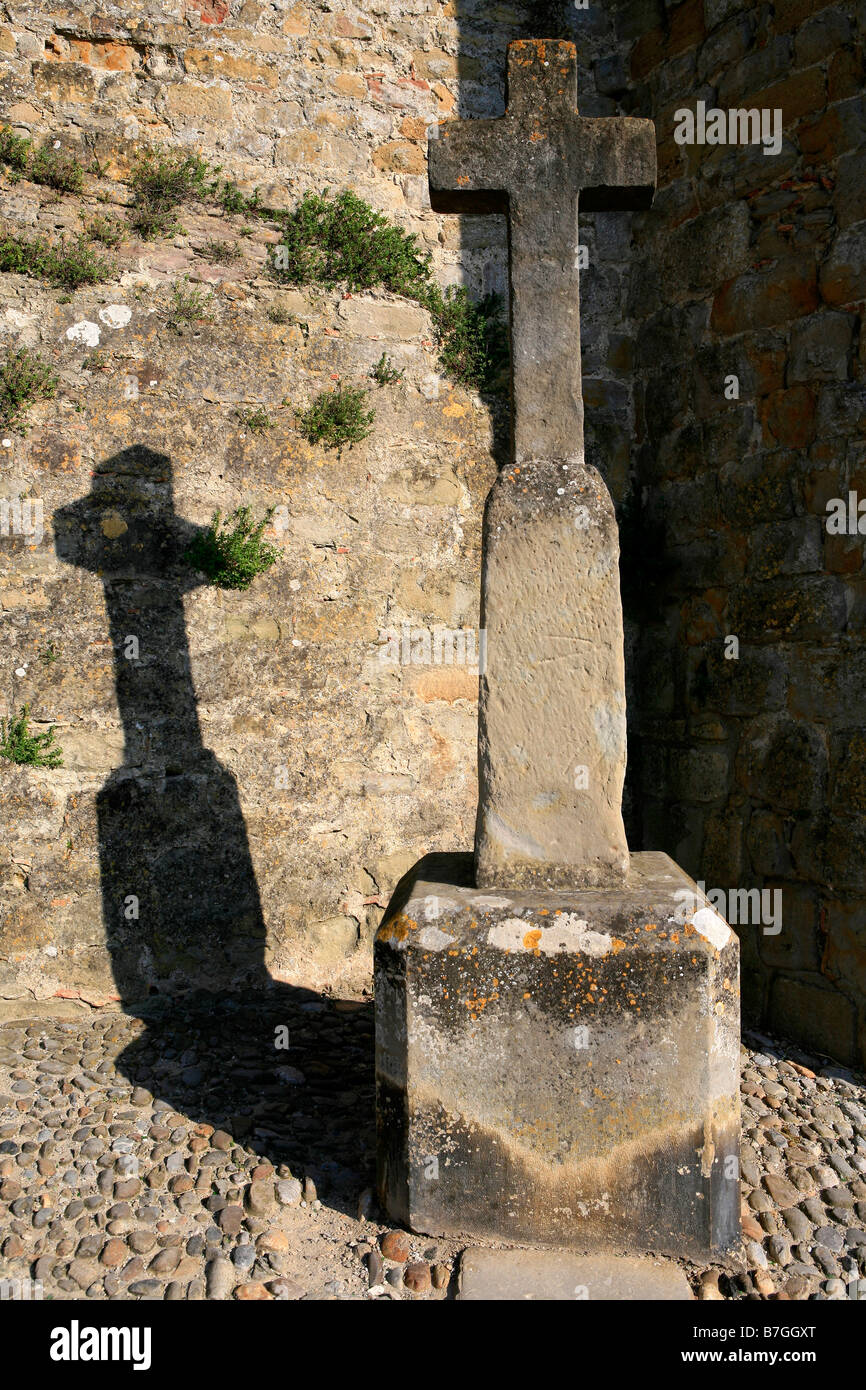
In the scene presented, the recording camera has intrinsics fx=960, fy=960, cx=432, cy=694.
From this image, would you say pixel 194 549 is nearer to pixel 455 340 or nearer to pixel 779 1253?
pixel 455 340

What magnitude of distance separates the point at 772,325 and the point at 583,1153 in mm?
2955

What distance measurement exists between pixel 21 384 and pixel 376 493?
4.73 ft

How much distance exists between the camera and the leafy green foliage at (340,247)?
4.05m

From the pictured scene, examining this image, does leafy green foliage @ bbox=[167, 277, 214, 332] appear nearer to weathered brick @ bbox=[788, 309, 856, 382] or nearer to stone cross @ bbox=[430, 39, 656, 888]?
stone cross @ bbox=[430, 39, 656, 888]

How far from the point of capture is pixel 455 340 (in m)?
4.22

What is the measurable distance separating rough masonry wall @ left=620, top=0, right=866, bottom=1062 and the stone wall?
1 centimetres

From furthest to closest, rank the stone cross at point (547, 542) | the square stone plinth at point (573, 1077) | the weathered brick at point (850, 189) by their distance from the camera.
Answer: the weathered brick at point (850, 189)
the stone cross at point (547, 542)
the square stone plinth at point (573, 1077)

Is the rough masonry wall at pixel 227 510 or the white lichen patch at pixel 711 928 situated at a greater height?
the rough masonry wall at pixel 227 510

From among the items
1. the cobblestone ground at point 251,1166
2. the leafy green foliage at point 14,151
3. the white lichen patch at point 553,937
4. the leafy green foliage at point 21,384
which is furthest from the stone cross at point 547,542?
the leafy green foliage at point 14,151

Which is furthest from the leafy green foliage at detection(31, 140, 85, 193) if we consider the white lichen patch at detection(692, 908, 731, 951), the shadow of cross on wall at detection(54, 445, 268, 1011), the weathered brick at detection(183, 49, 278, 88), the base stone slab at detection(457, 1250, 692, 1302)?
the base stone slab at detection(457, 1250, 692, 1302)

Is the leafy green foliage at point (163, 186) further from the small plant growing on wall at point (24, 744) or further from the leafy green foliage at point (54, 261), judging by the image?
the small plant growing on wall at point (24, 744)

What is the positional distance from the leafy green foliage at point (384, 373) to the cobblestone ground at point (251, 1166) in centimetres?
264

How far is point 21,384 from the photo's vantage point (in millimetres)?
3670

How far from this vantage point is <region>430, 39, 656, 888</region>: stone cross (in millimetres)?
2389
